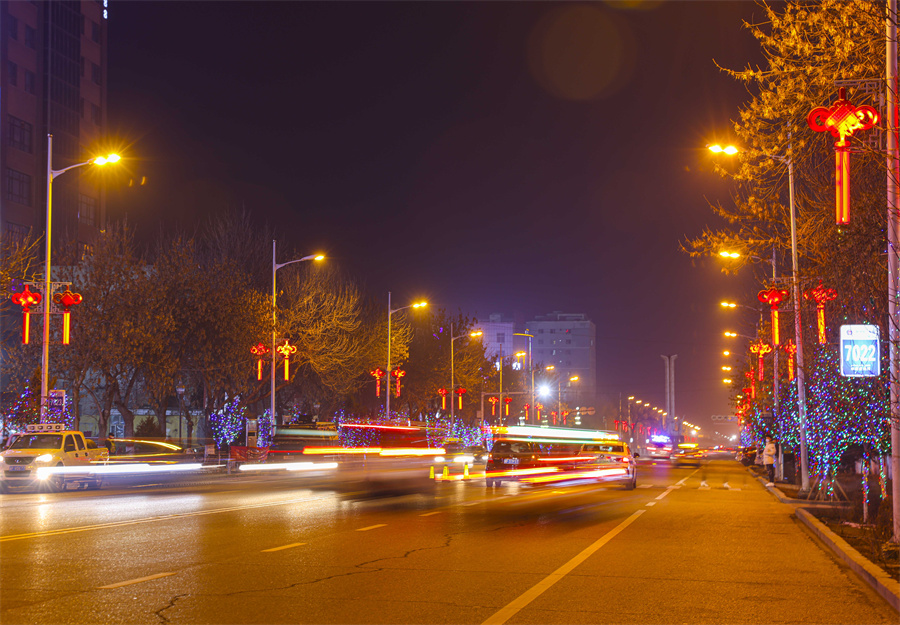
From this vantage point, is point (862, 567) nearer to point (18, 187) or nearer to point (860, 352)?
point (860, 352)

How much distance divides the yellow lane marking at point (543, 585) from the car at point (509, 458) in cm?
1365

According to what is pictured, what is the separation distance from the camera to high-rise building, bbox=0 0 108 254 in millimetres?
70938

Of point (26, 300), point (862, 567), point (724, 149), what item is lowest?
point (862, 567)

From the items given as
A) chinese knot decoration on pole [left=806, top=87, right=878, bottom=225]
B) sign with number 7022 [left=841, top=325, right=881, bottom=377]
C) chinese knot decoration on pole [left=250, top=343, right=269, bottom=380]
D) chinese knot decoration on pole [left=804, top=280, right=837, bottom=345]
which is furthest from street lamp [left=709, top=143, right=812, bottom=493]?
chinese knot decoration on pole [left=250, top=343, right=269, bottom=380]

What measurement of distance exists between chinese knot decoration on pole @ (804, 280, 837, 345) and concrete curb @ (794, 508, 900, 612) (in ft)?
14.3

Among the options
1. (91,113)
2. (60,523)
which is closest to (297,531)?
(60,523)

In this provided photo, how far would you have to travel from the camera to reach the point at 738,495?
29.0 m

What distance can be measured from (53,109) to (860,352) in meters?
74.6

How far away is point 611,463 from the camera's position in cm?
3002

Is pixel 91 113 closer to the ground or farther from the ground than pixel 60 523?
farther from the ground

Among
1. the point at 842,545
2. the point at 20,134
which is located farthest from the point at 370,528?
the point at 20,134

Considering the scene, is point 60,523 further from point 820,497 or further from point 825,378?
point 820,497

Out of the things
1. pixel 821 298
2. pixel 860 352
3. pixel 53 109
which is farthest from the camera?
pixel 53 109

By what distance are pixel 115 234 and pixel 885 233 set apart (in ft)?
124
